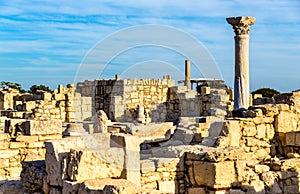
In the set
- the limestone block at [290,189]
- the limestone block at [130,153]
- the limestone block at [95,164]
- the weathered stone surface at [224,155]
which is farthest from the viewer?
the limestone block at [290,189]

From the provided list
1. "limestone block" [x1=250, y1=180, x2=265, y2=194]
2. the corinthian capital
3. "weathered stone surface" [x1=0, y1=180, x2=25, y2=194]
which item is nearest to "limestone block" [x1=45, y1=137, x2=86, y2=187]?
"weathered stone surface" [x1=0, y1=180, x2=25, y2=194]

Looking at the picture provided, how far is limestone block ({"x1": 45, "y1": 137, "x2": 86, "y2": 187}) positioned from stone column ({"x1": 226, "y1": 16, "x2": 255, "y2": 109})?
1011 cm

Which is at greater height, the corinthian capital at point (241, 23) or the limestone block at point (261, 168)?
the corinthian capital at point (241, 23)

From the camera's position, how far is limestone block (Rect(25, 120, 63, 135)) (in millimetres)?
8672

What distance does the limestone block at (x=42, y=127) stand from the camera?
28.5 ft

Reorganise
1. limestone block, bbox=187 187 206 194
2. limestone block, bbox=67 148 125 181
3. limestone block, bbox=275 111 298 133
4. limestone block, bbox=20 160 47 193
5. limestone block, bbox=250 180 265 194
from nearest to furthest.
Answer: limestone block, bbox=67 148 125 181 → limestone block, bbox=20 160 47 193 → limestone block, bbox=187 187 206 194 → limestone block, bbox=250 180 265 194 → limestone block, bbox=275 111 298 133

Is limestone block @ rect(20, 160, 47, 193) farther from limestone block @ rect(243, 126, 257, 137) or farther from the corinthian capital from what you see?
the corinthian capital

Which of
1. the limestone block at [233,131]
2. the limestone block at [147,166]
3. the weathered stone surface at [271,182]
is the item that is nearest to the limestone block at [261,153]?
the limestone block at [233,131]

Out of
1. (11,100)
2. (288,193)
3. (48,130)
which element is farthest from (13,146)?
(11,100)

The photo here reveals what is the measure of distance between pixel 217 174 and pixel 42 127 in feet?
12.3

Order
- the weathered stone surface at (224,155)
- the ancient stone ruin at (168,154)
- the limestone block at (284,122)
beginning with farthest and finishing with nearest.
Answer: the limestone block at (284,122), the weathered stone surface at (224,155), the ancient stone ruin at (168,154)

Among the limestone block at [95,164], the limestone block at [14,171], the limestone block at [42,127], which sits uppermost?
the limestone block at [42,127]

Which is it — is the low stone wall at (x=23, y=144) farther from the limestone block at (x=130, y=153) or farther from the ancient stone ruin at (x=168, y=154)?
the limestone block at (x=130, y=153)

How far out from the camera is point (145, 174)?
6.63 meters
